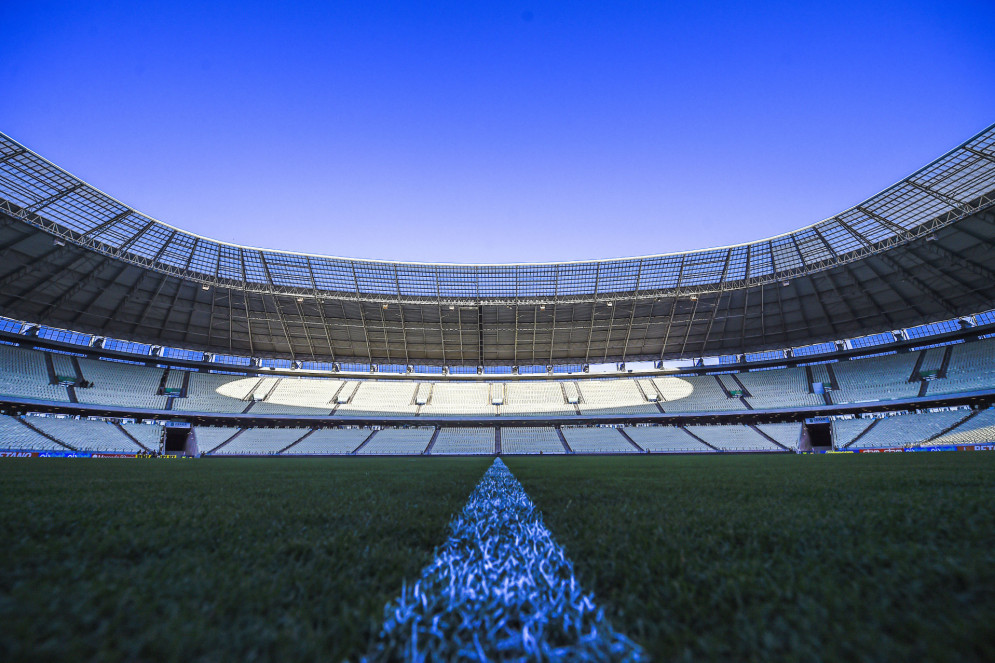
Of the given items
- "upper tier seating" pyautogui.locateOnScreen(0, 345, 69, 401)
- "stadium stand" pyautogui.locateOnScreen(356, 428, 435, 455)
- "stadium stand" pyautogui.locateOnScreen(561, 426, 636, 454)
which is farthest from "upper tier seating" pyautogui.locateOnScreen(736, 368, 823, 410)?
"upper tier seating" pyautogui.locateOnScreen(0, 345, 69, 401)

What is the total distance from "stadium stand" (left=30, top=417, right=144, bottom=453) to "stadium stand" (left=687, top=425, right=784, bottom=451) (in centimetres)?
3782

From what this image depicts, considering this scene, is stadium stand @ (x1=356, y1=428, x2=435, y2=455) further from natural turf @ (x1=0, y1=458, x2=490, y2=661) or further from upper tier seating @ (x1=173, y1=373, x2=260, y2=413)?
natural turf @ (x1=0, y1=458, x2=490, y2=661)

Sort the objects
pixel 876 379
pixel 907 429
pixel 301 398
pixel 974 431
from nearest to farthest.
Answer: pixel 974 431 → pixel 907 429 → pixel 876 379 → pixel 301 398

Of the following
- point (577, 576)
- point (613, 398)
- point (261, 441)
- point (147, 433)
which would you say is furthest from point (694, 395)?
point (147, 433)

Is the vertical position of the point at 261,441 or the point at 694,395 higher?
the point at 694,395

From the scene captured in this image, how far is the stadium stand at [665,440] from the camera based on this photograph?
29.5 m

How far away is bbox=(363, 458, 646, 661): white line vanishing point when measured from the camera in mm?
813

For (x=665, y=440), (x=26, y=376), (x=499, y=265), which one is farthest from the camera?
(x=665, y=440)

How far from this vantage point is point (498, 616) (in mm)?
1005

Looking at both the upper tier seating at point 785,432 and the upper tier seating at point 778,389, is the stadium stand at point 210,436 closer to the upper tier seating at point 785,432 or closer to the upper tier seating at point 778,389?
the upper tier seating at point 778,389

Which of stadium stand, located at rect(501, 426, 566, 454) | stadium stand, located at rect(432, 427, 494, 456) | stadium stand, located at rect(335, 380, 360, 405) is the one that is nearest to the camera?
stadium stand, located at rect(501, 426, 566, 454)

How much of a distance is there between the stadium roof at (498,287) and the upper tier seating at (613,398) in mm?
2371

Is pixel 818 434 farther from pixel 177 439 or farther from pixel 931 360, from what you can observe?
pixel 177 439

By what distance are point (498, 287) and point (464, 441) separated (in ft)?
40.7
